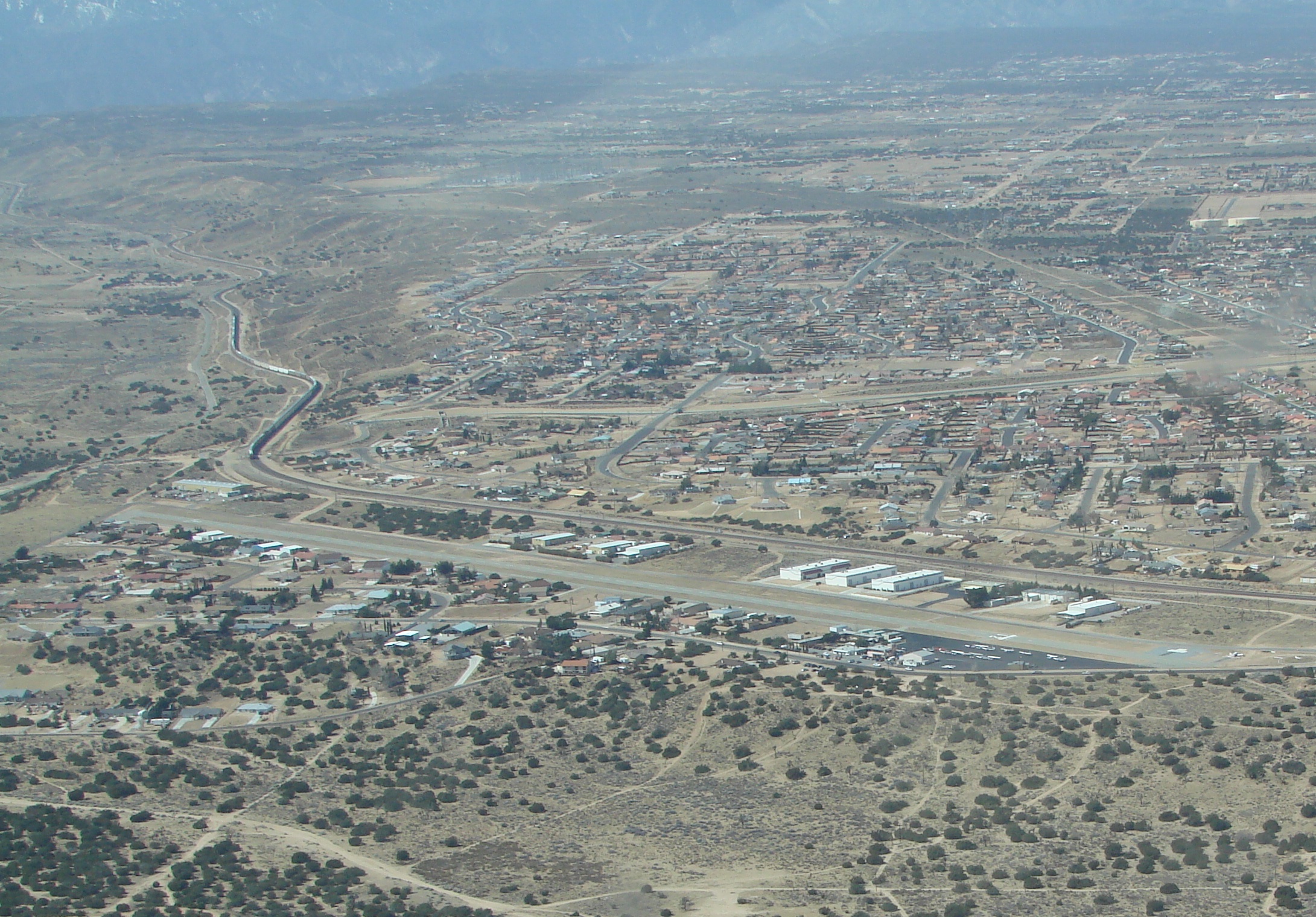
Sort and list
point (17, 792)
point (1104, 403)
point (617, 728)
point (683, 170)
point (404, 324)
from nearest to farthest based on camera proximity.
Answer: point (17, 792)
point (617, 728)
point (1104, 403)
point (404, 324)
point (683, 170)

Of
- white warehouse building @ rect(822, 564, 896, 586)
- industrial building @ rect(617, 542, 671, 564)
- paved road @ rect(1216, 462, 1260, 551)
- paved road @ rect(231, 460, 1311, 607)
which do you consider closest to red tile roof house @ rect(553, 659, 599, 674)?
white warehouse building @ rect(822, 564, 896, 586)

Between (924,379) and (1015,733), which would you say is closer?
(1015,733)

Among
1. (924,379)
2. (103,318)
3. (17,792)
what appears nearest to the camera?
(17,792)

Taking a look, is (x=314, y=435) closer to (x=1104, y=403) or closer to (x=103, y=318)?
(x=1104, y=403)

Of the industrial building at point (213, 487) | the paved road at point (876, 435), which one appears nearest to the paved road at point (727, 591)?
the industrial building at point (213, 487)

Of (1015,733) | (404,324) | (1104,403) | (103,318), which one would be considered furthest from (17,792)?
(103,318)

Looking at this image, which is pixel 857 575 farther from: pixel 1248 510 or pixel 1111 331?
pixel 1111 331

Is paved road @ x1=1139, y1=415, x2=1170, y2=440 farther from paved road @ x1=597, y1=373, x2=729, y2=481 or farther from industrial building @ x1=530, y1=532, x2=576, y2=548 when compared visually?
industrial building @ x1=530, y1=532, x2=576, y2=548

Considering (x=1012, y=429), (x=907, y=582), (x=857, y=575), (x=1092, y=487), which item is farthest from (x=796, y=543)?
(x=1012, y=429)
